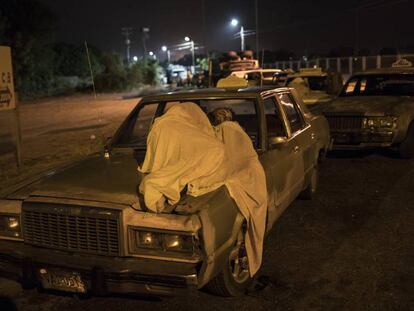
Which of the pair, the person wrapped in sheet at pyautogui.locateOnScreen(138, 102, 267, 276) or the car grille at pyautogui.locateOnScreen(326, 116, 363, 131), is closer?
the person wrapped in sheet at pyautogui.locateOnScreen(138, 102, 267, 276)

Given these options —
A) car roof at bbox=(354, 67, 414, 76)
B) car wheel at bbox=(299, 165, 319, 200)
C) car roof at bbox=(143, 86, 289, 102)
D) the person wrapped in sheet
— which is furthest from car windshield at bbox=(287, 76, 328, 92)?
the person wrapped in sheet

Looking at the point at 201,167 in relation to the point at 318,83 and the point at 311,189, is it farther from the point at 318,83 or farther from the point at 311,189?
the point at 318,83

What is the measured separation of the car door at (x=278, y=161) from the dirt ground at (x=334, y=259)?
468 mm

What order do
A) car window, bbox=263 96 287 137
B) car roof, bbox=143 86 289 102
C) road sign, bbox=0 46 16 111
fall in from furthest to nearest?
road sign, bbox=0 46 16 111 < car window, bbox=263 96 287 137 < car roof, bbox=143 86 289 102

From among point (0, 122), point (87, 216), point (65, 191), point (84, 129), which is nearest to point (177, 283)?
point (87, 216)

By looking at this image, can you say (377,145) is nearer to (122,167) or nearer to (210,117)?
(210,117)

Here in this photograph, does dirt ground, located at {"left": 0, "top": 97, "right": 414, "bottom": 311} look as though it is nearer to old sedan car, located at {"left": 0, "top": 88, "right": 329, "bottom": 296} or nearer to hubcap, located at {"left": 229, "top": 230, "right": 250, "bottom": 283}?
hubcap, located at {"left": 229, "top": 230, "right": 250, "bottom": 283}

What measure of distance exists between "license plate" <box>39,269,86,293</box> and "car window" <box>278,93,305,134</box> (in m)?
2.91

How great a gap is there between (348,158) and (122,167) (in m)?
6.01

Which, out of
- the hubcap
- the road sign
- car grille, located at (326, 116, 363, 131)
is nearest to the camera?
the hubcap

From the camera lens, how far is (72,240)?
3.59 meters

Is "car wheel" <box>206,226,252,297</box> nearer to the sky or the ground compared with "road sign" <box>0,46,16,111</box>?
nearer to the ground

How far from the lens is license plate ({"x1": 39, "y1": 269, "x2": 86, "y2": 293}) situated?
11.5 feet

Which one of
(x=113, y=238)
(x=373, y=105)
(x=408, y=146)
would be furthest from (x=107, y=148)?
(x=408, y=146)
